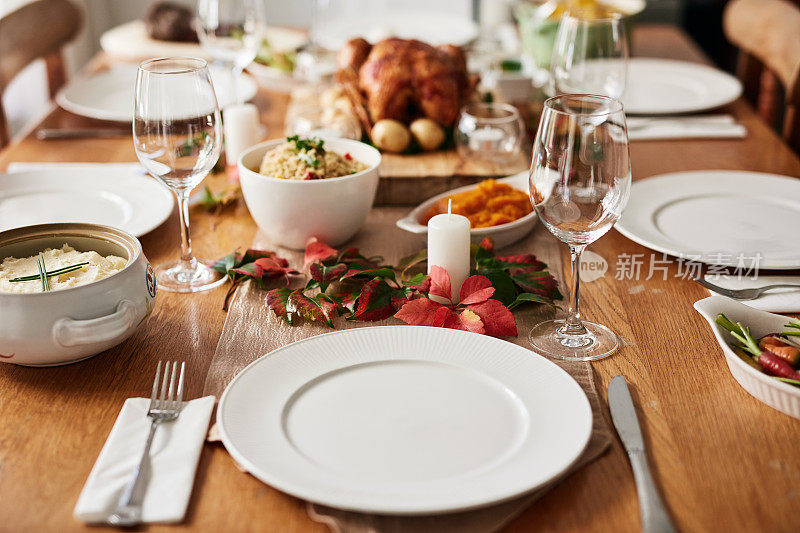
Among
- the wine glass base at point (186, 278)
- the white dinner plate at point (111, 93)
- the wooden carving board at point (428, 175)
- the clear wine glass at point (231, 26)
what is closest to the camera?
the wine glass base at point (186, 278)

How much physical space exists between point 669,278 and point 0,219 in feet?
3.57

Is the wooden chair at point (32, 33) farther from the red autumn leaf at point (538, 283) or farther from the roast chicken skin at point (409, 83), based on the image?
the red autumn leaf at point (538, 283)

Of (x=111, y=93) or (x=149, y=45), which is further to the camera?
(x=149, y=45)

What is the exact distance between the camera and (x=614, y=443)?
811mm

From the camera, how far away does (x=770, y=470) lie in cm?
77

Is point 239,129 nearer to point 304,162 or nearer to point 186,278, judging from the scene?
point 304,162

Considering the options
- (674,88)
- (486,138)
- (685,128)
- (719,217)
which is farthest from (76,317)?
(674,88)

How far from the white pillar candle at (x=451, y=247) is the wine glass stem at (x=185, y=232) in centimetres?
37


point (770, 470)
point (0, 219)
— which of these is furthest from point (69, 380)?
point (770, 470)

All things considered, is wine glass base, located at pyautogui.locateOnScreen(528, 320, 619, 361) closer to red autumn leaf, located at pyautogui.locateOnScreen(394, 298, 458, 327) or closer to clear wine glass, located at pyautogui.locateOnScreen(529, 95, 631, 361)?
clear wine glass, located at pyautogui.locateOnScreen(529, 95, 631, 361)

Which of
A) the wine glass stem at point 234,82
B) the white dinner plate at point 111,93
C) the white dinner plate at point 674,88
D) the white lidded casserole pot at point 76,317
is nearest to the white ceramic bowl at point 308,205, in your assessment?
the white lidded casserole pot at point 76,317

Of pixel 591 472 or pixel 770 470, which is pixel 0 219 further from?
pixel 770 470

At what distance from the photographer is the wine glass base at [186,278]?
1.14m

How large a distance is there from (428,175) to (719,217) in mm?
511
